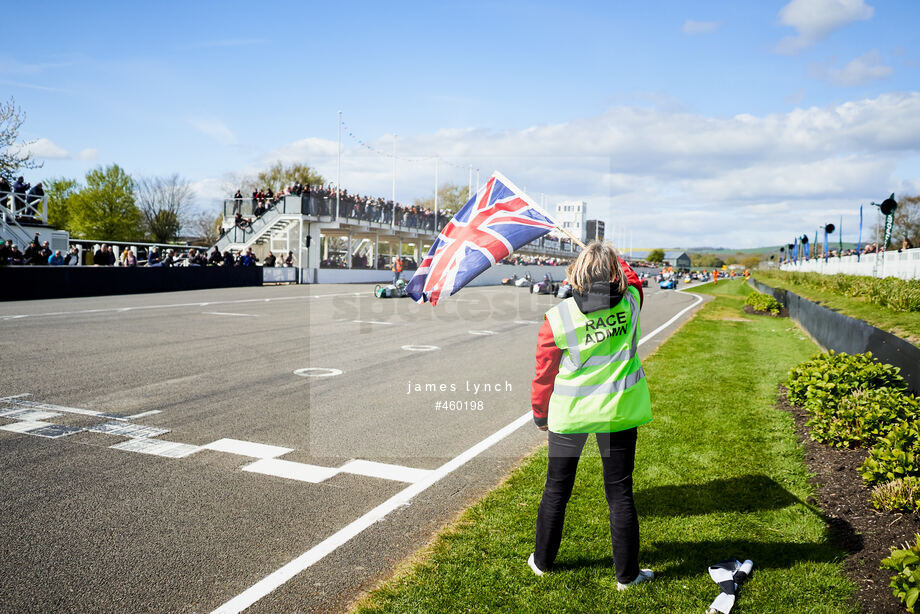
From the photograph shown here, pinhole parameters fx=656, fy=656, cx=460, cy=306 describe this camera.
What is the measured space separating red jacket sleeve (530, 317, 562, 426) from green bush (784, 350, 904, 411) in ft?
13.4

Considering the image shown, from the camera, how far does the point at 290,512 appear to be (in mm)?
→ 4758

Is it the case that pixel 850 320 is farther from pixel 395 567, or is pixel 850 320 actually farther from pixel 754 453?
pixel 395 567

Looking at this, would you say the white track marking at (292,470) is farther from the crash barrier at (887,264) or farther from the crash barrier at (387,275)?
the crash barrier at (387,275)

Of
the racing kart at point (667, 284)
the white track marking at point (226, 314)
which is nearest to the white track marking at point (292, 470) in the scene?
the white track marking at point (226, 314)

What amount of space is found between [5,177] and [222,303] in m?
20.3

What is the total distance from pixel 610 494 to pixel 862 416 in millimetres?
3409

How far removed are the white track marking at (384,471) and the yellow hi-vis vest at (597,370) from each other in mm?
2210

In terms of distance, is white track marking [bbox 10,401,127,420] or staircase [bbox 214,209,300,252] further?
staircase [bbox 214,209,300,252]

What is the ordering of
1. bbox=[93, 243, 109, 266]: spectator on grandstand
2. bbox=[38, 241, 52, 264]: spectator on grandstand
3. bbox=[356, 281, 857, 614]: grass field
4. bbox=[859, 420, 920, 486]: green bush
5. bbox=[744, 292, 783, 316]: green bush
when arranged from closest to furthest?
bbox=[356, 281, 857, 614]: grass field
bbox=[859, 420, 920, 486]: green bush
bbox=[744, 292, 783, 316]: green bush
bbox=[38, 241, 52, 264]: spectator on grandstand
bbox=[93, 243, 109, 266]: spectator on grandstand

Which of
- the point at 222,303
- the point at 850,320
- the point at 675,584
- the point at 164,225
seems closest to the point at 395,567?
the point at 675,584

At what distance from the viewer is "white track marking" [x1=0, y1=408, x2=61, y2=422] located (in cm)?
692

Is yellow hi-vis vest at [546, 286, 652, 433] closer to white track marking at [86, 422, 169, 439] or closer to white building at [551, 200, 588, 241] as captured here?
white building at [551, 200, 588, 241]

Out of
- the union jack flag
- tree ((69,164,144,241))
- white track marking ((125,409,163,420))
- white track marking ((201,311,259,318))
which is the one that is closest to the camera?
the union jack flag

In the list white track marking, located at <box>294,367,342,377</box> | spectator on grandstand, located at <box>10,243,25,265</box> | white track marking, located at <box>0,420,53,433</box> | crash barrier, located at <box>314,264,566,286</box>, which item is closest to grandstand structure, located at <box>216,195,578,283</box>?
crash barrier, located at <box>314,264,566,286</box>
